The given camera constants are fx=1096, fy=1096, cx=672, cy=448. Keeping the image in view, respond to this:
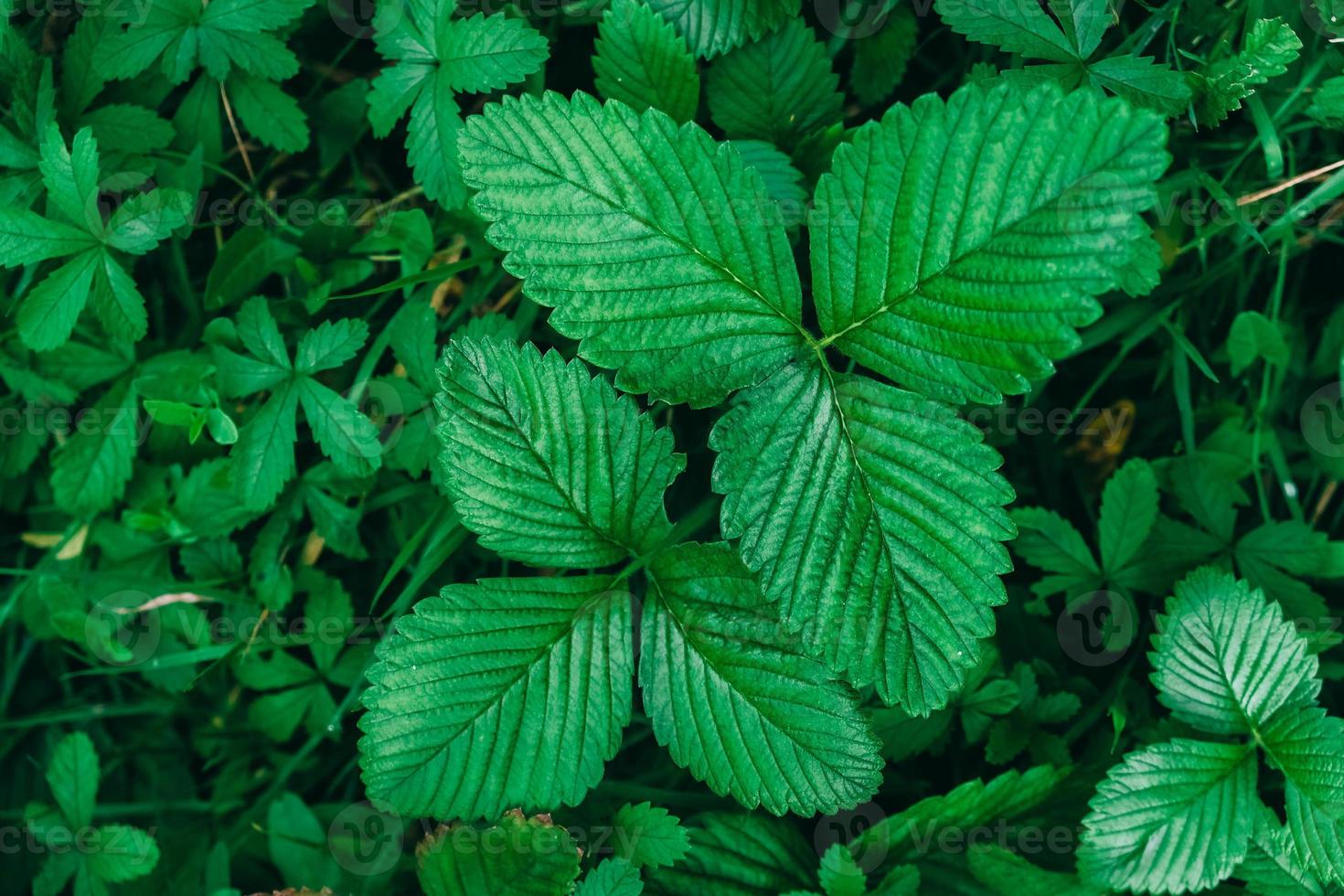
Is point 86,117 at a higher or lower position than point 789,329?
higher

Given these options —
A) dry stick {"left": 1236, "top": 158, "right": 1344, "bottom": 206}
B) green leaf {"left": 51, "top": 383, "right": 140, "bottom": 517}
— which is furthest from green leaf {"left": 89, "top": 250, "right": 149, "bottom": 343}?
dry stick {"left": 1236, "top": 158, "right": 1344, "bottom": 206}

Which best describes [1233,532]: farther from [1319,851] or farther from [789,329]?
[789,329]

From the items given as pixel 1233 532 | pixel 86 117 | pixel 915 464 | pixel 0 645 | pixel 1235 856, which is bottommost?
pixel 0 645

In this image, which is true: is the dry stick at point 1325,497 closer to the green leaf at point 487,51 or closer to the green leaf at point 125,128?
the green leaf at point 487,51

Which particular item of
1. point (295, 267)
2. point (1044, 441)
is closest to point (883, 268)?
point (1044, 441)

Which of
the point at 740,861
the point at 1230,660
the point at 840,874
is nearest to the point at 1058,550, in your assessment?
the point at 1230,660

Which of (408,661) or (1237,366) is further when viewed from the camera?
(1237,366)
